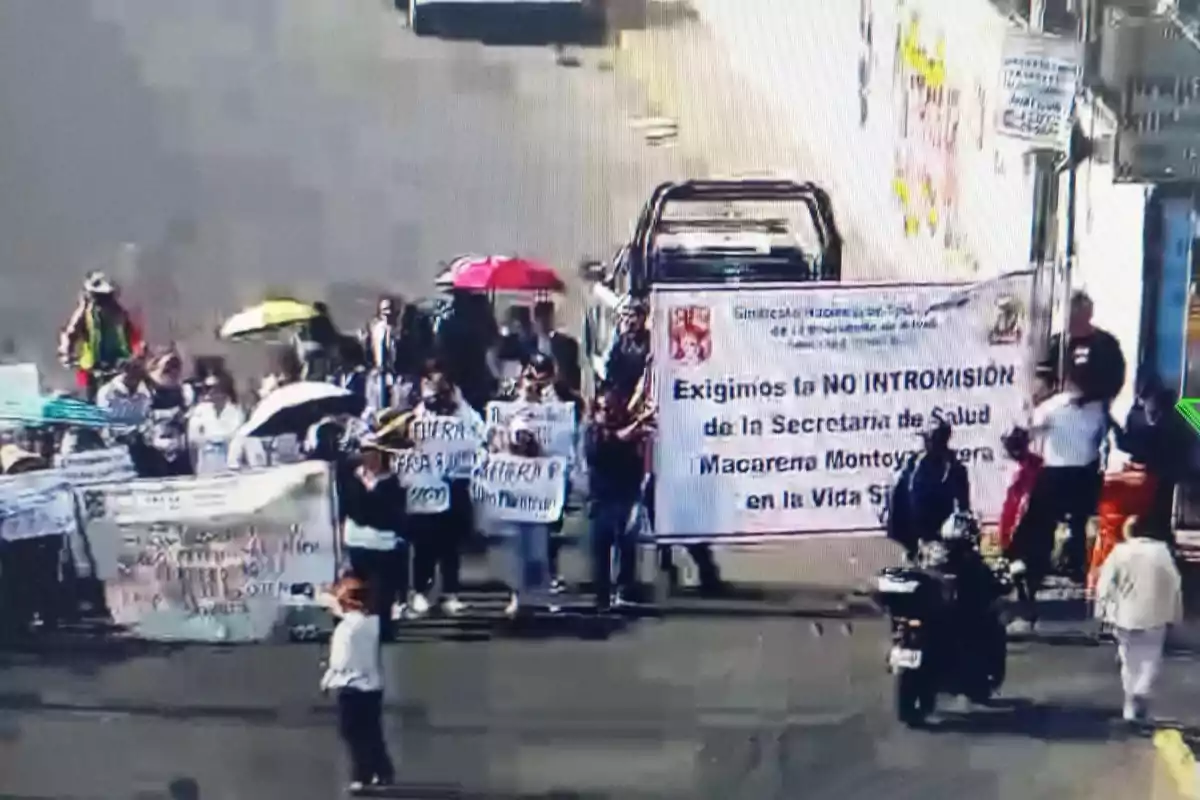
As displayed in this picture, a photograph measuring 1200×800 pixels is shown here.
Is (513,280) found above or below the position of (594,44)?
below

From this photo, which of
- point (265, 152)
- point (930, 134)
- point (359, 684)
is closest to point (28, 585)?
point (359, 684)

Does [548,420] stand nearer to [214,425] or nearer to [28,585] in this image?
[214,425]

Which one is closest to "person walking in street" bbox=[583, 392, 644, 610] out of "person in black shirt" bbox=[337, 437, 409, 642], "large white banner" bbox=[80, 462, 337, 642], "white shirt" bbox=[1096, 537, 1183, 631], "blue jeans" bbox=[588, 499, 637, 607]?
"blue jeans" bbox=[588, 499, 637, 607]

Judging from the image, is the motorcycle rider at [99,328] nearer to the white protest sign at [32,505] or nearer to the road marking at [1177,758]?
the white protest sign at [32,505]

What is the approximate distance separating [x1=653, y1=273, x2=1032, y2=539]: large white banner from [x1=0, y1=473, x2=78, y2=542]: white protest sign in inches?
33.4

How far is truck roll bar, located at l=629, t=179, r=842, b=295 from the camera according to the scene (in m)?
2.06

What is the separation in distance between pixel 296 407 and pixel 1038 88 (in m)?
1.14

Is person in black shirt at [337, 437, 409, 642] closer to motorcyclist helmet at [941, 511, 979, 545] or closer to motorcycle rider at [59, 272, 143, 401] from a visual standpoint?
motorcycle rider at [59, 272, 143, 401]

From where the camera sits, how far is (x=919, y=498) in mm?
2154

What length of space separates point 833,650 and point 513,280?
2.36ft

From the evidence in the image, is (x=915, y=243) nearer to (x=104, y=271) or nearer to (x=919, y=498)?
(x=919, y=498)

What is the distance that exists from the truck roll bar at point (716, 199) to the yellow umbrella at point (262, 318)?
0.47 metres

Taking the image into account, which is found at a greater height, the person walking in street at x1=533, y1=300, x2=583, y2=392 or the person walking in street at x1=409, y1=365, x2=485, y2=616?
the person walking in street at x1=533, y1=300, x2=583, y2=392

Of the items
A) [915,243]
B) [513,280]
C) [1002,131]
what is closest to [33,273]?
[513,280]
